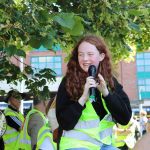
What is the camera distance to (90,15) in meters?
5.96

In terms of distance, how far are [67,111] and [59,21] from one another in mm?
1182

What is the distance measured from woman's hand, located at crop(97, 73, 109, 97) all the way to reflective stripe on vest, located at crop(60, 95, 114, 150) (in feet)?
0.37

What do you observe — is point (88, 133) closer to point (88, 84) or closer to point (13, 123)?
point (88, 84)

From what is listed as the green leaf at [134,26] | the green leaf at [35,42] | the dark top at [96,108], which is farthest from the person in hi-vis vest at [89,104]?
the green leaf at [134,26]

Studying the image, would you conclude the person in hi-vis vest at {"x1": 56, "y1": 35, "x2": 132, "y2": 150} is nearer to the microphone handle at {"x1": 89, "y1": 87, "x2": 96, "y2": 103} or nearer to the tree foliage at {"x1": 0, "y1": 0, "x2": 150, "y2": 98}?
the microphone handle at {"x1": 89, "y1": 87, "x2": 96, "y2": 103}

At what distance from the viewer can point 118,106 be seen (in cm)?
316

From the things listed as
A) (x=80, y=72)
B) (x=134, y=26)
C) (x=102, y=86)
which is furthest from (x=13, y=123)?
(x=102, y=86)

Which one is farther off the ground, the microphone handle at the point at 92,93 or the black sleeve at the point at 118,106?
the microphone handle at the point at 92,93

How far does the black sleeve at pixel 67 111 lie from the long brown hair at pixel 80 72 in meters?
0.05

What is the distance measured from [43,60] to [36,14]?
5017cm

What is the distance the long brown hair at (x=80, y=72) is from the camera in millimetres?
3213

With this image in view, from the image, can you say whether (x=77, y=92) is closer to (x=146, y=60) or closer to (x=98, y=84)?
(x=98, y=84)

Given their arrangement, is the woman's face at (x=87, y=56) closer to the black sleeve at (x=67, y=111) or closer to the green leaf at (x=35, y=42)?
the black sleeve at (x=67, y=111)

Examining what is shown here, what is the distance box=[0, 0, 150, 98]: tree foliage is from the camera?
4280 millimetres
